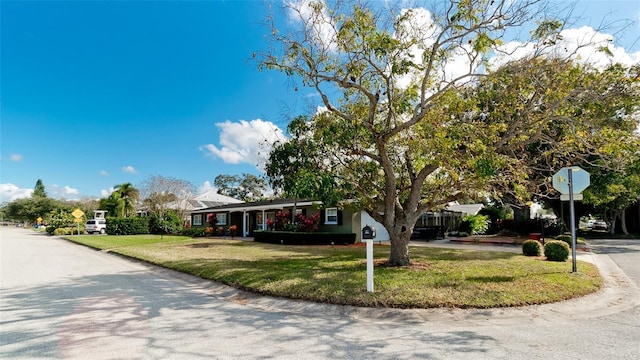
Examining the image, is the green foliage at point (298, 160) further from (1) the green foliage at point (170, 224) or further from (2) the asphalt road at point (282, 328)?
(1) the green foliage at point (170, 224)

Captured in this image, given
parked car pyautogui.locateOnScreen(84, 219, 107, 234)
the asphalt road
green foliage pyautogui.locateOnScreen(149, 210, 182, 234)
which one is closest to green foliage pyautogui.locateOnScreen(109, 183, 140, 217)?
parked car pyautogui.locateOnScreen(84, 219, 107, 234)

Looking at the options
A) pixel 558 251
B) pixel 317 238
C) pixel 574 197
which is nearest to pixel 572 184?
pixel 574 197

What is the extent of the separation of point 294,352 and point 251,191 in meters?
63.6

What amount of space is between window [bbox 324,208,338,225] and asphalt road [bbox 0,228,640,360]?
540 inches

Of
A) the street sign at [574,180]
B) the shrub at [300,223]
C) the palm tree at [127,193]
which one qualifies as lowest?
the shrub at [300,223]

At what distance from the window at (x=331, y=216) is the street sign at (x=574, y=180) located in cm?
1306

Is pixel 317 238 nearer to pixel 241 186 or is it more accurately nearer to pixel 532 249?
pixel 532 249

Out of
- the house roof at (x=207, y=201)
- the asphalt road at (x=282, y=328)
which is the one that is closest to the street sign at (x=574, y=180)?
the asphalt road at (x=282, y=328)

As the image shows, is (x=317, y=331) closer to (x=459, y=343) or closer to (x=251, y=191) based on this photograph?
(x=459, y=343)

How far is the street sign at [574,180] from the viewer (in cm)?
954

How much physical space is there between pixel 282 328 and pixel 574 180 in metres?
8.78

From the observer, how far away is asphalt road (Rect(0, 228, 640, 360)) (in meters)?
4.53

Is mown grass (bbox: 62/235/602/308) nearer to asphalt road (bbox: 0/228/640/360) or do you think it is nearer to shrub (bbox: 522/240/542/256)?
asphalt road (bbox: 0/228/640/360)

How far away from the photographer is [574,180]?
9719 millimetres
